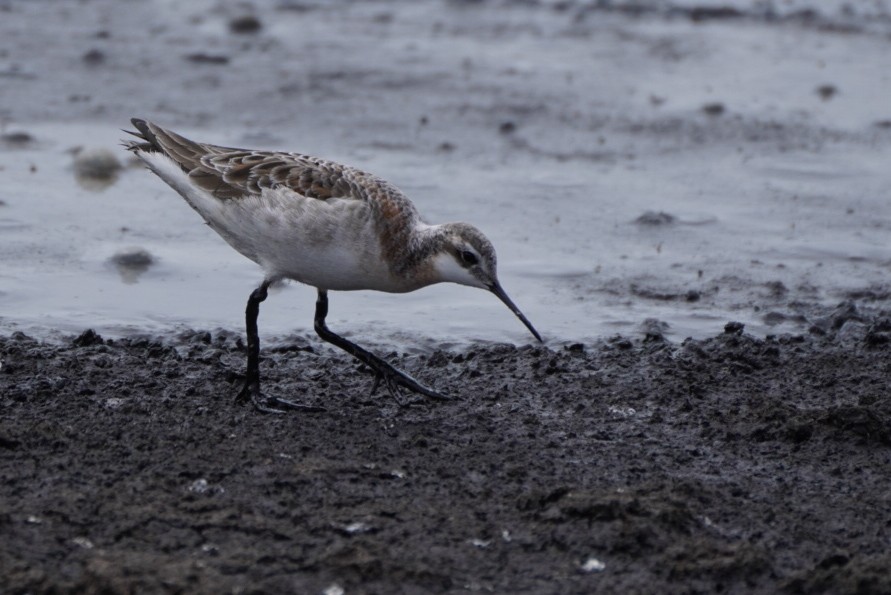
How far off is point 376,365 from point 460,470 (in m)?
1.28

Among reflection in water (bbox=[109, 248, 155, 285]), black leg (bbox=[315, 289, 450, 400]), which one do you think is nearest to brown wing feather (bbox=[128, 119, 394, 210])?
black leg (bbox=[315, 289, 450, 400])

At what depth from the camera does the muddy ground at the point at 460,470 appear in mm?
4938

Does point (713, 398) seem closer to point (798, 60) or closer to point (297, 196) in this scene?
point (297, 196)

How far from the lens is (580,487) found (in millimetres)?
5738

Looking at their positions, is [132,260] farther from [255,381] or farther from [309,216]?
[309,216]

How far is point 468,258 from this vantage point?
673cm

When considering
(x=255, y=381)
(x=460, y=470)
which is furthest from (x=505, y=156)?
(x=460, y=470)

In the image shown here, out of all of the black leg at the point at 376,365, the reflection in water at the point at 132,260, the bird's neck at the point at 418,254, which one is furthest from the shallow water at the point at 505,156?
the bird's neck at the point at 418,254

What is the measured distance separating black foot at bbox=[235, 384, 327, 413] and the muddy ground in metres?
0.09

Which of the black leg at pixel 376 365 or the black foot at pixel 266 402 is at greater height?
the black leg at pixel 376 365

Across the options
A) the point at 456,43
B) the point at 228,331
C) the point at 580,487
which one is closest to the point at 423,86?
the point at 456,43

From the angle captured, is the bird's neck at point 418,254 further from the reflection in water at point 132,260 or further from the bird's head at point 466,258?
the reflection in water at point 132,260

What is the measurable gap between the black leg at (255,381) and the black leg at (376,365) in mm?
398

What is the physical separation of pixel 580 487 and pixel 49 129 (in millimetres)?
7367
